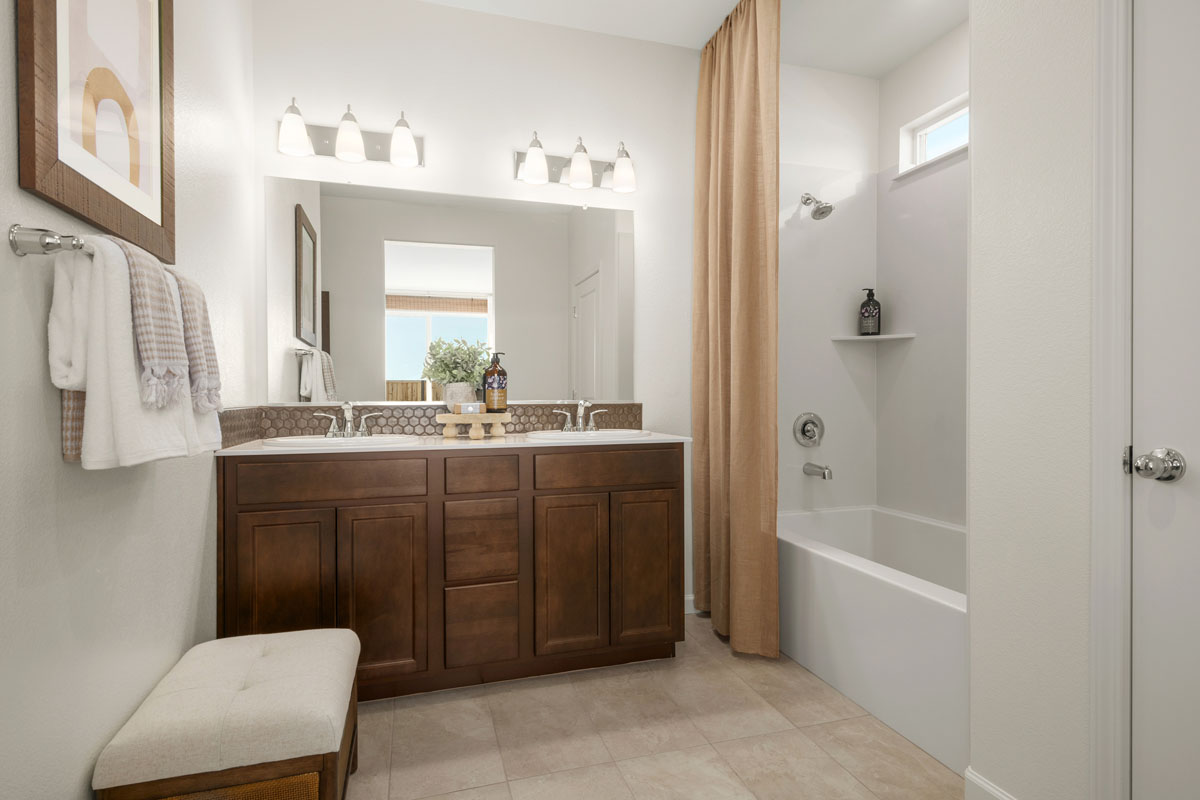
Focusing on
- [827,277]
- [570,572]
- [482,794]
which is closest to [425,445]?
[570,572]

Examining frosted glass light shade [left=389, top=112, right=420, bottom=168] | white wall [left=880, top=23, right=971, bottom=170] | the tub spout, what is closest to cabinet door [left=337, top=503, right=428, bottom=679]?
A: frosted glass light shade [left=389, top=112, right=420, bottom=168]

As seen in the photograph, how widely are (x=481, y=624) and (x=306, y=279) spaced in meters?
1.61

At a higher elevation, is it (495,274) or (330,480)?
(495,274)

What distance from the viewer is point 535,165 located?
2.69 meters

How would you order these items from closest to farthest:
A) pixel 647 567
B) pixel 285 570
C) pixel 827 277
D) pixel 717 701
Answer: pixel 285 570 → pixel 717 701 → pixel 647 567 → pixel 827 277

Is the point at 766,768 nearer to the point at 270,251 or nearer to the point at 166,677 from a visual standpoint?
the point at 166,677

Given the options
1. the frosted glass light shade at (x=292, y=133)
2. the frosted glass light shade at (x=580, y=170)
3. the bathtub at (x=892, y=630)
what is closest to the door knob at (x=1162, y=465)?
the bathtub at (x=892, y=630)

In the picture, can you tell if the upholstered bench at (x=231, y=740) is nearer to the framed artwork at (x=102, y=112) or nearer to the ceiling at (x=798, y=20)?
the framed artwork at (x=102, y=112)

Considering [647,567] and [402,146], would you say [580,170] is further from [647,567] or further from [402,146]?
[647,567]

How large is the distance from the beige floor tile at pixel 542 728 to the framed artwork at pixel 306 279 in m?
1.65

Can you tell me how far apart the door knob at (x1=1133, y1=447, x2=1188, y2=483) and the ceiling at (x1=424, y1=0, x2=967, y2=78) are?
232 centimetres

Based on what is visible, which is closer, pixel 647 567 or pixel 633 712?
pixel 633 712

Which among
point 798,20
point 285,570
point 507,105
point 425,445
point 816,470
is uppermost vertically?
point 798,20

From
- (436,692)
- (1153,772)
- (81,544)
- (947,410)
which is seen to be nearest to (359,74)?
(81,544)
